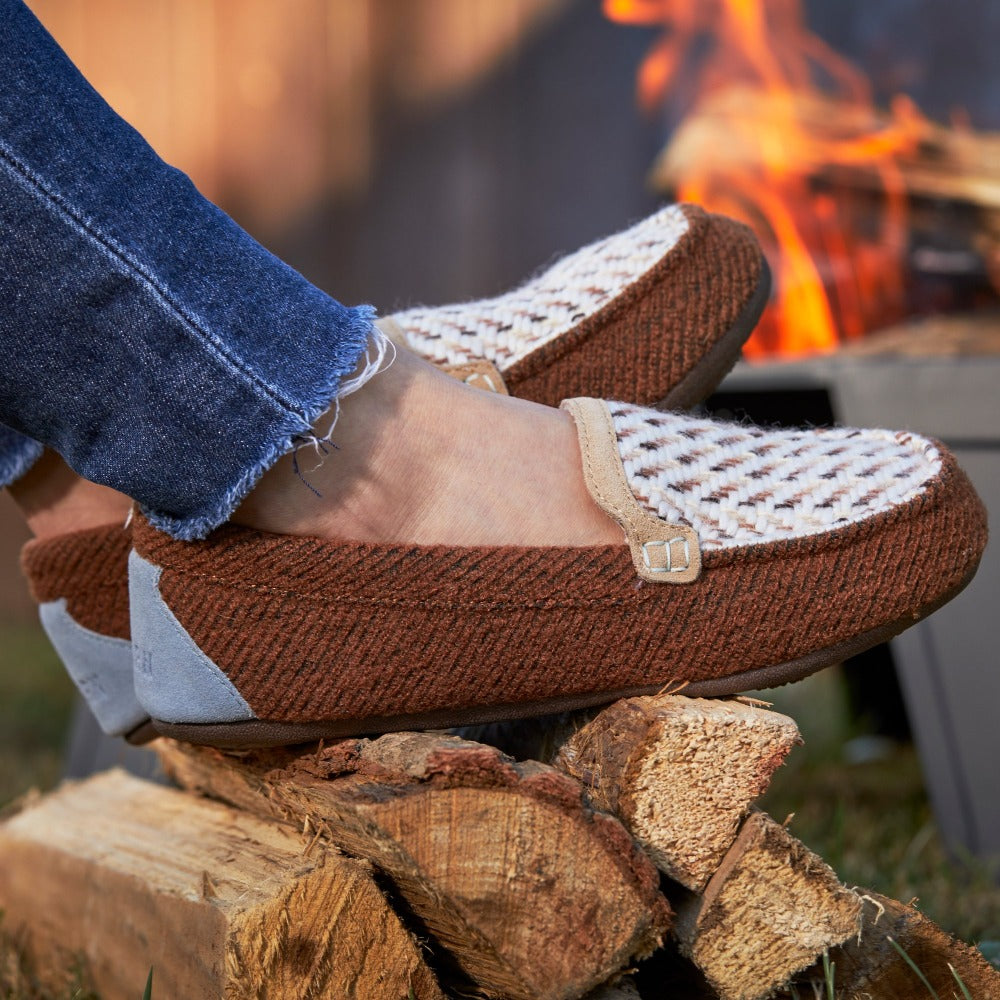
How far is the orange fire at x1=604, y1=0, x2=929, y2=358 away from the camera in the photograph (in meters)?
1.53

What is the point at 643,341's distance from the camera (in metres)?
0.82

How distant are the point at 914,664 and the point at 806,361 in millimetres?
349

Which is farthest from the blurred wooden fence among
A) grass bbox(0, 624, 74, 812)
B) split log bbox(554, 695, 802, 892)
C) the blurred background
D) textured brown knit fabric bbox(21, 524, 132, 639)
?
split log bbox(554, 695, 802, 892)

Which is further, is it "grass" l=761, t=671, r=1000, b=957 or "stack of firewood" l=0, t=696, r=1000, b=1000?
"grass" l=761, t=671, r=1000, b=957

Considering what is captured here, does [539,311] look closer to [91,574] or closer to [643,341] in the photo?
[643,341]

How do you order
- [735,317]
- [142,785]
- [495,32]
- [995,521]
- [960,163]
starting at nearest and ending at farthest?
[735,317], [142,785], [995,521], [960,163], [495,32]

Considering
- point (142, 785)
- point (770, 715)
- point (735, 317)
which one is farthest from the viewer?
point (142, 785)

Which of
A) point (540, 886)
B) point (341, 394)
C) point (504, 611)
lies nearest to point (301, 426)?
point (341, 394)

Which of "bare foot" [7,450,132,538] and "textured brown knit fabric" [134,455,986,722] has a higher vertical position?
"bare foot" [7,450,132,538]

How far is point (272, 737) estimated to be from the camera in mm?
680

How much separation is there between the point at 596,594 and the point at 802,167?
1086 mm

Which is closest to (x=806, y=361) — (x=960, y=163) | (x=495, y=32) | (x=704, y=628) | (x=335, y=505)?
(x=960, y=163)

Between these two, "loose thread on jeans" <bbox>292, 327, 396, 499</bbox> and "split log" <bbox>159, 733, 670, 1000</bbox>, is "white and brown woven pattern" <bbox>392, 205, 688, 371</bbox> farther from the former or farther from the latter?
"split log" <bbox>159, 733, 670, 1000</bbox>

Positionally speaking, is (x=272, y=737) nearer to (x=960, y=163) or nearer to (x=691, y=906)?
(x=691, y=906)
